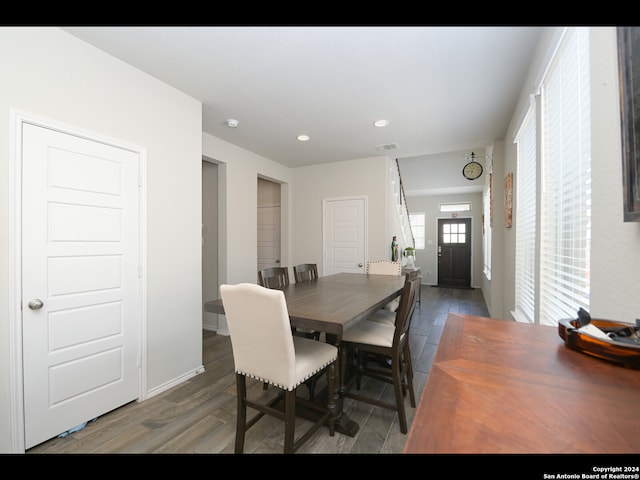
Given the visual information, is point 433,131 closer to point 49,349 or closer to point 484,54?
point 484,54

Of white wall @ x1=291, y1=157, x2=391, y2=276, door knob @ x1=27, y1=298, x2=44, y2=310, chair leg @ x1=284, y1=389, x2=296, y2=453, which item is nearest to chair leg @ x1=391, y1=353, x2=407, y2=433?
chair leg @ x1=284, y1=389, x2=296, y2=453

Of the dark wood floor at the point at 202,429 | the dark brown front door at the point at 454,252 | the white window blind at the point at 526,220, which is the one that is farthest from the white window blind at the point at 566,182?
the dark brown front door at the point at 454,252

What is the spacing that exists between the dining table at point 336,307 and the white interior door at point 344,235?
7.14 feet

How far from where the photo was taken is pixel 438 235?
834 centimetres

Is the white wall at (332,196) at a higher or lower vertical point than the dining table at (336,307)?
higher

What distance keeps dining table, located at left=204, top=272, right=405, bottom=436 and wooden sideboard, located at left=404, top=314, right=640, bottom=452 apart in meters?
0.80

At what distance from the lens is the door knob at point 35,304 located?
5.64 ft

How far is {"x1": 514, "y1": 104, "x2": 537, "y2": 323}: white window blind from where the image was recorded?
7.54ft

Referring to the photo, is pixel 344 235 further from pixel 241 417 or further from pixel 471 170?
pixel 241 417

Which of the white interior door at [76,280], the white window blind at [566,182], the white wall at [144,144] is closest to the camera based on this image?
the white window blind at [566,182]

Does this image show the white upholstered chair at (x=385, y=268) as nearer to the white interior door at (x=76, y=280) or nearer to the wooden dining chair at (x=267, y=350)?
the wooden dining chair at (x=267, y=350)

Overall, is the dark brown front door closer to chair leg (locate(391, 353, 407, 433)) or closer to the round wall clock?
the round wall clock

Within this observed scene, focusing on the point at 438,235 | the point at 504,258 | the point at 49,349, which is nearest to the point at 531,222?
the point at 504,258
